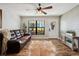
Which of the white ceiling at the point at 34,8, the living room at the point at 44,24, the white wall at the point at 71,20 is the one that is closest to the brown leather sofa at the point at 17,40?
the living room at the point at 44,24

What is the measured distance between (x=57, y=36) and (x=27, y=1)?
0.66 metres

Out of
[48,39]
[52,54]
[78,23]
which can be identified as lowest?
[52,54]

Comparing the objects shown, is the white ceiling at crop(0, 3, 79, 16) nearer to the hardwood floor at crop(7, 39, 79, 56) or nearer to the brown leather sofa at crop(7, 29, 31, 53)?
the brown leather sofa at crop(7, 29, 31, 53)

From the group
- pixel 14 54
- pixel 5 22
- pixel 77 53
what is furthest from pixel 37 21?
pixel 77 53

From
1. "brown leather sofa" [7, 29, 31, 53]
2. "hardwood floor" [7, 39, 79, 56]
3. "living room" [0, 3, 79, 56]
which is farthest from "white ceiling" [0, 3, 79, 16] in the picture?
"hardwood floor" [7, 39, 79, 56]

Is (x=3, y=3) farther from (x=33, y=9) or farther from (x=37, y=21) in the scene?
(x=37, y=21)

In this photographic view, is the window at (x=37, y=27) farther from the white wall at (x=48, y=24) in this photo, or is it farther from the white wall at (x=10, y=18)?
the white wall at (x=10, y=18)

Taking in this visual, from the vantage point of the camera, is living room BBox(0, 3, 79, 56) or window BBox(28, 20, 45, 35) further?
window BBox(28, 20, 45, 35)

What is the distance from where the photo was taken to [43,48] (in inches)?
74.7

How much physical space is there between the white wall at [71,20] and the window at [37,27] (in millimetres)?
295

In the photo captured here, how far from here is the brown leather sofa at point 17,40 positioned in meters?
1.81

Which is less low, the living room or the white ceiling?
the white ceiling

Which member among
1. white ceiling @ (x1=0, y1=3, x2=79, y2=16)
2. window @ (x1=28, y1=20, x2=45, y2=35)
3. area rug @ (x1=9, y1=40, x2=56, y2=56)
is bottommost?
area rug @ (x1=9, y1=40, x2=56, y2=56)

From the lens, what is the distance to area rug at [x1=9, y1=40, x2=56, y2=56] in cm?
185
